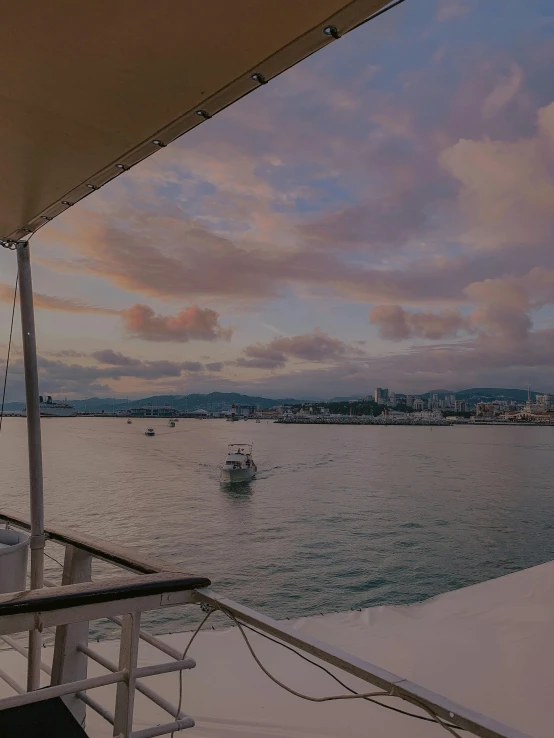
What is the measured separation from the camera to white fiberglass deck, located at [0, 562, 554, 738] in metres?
3.04

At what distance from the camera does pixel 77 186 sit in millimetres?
1846

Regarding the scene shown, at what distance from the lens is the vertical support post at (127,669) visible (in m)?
1.15

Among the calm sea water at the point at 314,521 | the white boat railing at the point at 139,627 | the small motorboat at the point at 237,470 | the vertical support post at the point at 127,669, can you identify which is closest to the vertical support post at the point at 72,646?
the white boat railing at the point at 139,627

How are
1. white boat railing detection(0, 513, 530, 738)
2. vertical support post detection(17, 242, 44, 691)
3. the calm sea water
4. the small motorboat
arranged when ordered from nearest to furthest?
white boat railing detection(0, 513, 530, 738) → vertical support post detection(17, 242, 44, 691) → the calm sea water → the small motorboat

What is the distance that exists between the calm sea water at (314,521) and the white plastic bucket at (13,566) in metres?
12.1

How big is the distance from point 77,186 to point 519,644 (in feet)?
15.5

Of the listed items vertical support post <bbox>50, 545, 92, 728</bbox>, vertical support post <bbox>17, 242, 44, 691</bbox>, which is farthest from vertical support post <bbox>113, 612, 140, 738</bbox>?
vertical support post <bbox>17, 242, 44, 691</bbox>

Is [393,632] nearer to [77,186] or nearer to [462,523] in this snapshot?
[77,186]

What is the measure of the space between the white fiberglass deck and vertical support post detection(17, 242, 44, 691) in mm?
1007

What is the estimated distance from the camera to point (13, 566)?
176 centimetres

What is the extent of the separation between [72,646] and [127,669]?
0.60m

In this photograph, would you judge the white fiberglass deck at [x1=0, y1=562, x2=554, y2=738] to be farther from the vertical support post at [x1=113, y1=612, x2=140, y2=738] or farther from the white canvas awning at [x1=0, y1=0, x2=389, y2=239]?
the white canvas awning at [x1=0, y1=0, x2=389, y2=239]

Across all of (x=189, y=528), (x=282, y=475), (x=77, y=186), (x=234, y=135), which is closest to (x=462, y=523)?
(x=189, y=528)

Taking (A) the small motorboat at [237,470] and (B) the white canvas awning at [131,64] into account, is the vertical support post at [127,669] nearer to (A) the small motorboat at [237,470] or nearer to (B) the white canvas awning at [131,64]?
(B) the white canvas awning at [131,64]
